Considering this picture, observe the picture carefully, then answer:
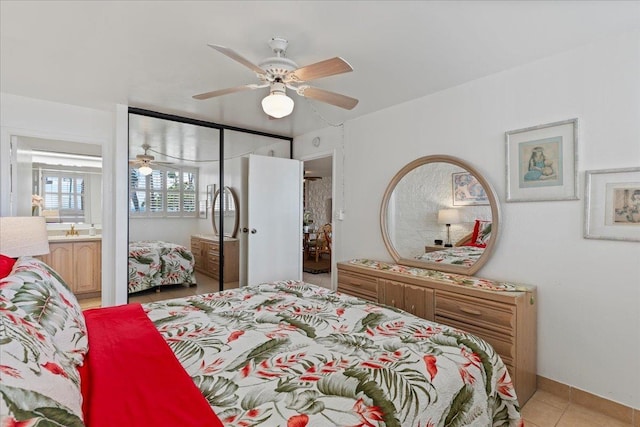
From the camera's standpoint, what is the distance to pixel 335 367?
123 centimetres

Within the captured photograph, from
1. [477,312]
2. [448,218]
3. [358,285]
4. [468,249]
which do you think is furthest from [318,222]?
[477,312]

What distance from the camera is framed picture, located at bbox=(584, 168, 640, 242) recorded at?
2.01 m

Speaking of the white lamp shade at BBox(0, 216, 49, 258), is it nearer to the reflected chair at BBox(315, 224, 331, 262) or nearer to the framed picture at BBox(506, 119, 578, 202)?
the framed picture at BBox(506, 119, 578, 202)

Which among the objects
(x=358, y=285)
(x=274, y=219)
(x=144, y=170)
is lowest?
(x=358, y=285)

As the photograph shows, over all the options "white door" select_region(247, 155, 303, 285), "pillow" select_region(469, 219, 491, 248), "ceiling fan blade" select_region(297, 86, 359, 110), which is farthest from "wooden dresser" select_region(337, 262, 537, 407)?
"white door" select_region(247, 155, 303, 285)

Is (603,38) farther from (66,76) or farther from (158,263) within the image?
(158,263)

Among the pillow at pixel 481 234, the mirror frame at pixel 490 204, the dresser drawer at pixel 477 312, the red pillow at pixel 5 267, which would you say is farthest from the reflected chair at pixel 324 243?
the red pillow at pixel 5 267

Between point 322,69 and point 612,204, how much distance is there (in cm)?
204

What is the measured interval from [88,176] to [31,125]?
121 centimetres

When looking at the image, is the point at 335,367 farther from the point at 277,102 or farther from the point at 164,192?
the point at 164,192

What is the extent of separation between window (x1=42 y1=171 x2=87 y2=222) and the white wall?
4.61 m

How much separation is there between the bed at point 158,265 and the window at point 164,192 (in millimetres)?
374

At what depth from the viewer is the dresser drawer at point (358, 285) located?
3.04 meters

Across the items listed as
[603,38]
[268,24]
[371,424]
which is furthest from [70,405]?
[603,38]
